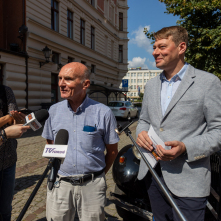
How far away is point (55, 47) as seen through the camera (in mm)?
15625

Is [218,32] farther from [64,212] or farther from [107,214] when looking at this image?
[64,212]

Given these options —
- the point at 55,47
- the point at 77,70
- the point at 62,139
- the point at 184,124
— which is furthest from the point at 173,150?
the point at 55,47

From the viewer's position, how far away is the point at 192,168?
5.19ft

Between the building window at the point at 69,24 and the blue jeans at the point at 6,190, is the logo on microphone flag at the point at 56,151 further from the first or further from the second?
the building window at the point at 69,24

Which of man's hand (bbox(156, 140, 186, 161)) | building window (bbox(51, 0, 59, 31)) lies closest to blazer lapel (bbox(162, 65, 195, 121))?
man's hand (bbox(156, 140, 186, 161))

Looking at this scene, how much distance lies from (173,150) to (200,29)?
11.5m

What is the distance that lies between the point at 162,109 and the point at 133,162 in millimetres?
1306

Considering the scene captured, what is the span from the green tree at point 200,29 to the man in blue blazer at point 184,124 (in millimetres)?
10486

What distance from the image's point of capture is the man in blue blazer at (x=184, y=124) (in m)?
1.53

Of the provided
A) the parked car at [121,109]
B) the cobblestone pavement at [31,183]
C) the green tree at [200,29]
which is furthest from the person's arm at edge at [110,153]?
the parked car at [121,109]

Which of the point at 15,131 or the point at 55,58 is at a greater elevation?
the point at 55,58

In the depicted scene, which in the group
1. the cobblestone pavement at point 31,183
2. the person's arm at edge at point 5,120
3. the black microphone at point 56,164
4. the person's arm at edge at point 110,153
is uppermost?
the person's arm at edge at point 5,120

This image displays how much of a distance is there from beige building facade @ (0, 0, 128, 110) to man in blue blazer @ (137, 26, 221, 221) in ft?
37.1

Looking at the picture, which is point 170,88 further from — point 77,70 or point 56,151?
point 56,151
